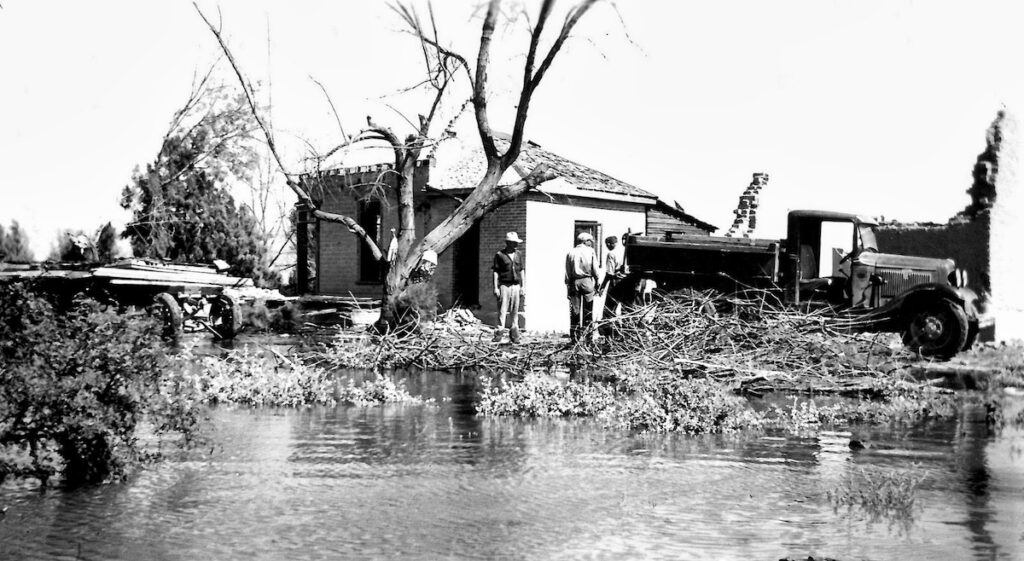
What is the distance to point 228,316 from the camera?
70.4 feet

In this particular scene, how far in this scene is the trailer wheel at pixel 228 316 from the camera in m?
21.3

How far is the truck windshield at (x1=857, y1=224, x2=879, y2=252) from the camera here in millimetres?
15898

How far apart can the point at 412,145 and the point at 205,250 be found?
952 cm

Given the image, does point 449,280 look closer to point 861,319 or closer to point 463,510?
point 861,319

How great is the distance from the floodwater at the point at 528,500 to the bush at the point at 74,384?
270 millimetres

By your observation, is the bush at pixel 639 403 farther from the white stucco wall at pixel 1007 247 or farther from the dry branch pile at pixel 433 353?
the white stucco wall at pixel 1007 247

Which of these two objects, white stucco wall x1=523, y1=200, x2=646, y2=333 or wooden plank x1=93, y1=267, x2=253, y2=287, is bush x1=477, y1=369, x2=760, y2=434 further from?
wooden plank x1=93, y1=267, x2=253, y2=287

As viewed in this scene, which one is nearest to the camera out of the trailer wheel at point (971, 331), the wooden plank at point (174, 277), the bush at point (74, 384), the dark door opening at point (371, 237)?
the bush at point (74, 384)

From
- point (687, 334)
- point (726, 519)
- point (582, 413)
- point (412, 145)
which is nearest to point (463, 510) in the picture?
point (726, 519)

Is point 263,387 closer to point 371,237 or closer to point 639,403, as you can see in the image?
point 639,403

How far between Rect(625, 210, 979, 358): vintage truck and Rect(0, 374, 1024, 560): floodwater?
246 inches

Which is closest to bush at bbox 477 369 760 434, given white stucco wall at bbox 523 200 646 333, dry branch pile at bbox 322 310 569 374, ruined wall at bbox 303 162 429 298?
dry branch pile at bbox 322 310 569 374

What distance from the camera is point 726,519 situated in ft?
19.4

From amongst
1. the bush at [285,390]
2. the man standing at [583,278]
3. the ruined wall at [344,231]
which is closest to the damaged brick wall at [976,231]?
the man standing at [583,278]
